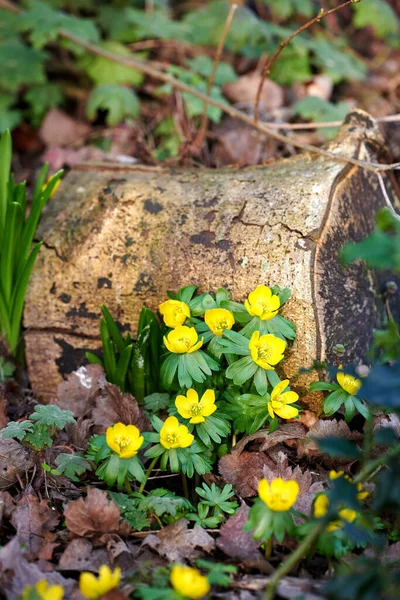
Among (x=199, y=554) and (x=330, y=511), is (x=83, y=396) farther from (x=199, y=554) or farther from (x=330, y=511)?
(x=330, y=511)

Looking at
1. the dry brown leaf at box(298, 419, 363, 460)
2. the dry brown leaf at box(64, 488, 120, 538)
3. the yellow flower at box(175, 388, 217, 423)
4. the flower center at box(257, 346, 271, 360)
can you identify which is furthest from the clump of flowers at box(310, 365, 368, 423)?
the dry brown leaf at box(64, 488, 120, 538)

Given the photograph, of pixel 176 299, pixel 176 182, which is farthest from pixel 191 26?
pixel 176 299

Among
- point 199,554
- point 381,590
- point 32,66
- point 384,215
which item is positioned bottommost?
point 199,554

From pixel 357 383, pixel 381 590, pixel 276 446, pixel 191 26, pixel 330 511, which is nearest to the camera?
pixel 381 590

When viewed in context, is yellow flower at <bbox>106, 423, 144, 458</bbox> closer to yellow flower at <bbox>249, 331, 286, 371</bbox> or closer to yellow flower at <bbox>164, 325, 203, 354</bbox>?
yellow flower at <bbox>164, 325, 203, 354</bbox>

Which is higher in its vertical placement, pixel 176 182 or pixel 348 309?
pixel 176 182

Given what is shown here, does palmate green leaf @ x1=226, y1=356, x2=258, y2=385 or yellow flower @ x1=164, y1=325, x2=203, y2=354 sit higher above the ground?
yellow flower @ x1=164, y1=325, x2=203, y2=354

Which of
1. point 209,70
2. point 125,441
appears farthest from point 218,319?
point 209,70
